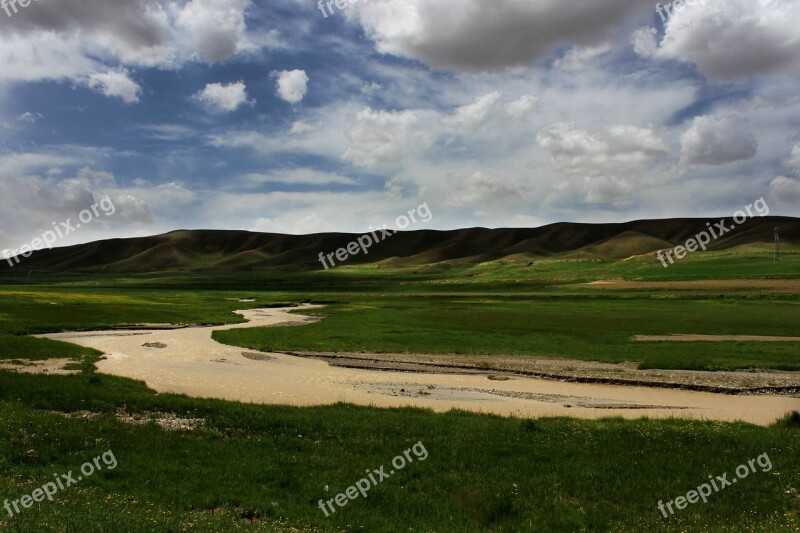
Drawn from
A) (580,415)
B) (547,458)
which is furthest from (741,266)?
(547,458)

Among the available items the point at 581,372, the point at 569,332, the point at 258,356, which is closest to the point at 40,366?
the point at 258,356

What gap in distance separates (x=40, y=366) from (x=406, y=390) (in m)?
29.4

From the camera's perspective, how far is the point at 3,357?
42219 millimetres

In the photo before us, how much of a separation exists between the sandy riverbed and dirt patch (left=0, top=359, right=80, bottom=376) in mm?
3082

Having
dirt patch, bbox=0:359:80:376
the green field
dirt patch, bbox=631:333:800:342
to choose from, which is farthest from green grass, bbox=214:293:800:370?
the green field

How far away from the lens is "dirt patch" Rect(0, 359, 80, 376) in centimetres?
3716

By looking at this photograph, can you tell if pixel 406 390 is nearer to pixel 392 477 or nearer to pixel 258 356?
pixel 392 477

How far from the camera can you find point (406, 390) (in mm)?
36906

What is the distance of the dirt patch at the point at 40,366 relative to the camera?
37.2 m

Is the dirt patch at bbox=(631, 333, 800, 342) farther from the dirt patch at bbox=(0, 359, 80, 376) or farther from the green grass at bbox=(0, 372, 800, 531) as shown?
the dirt patch at bbox=(0, 359, 80, 376)

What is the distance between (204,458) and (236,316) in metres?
79.7

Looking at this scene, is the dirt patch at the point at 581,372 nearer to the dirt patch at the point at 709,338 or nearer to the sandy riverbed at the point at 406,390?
the sandy riverbed at the point at 406,390

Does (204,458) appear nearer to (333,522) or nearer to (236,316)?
(333,522)

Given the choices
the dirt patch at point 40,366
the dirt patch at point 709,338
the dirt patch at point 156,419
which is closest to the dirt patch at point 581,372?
the dirt patch at point 709,338
